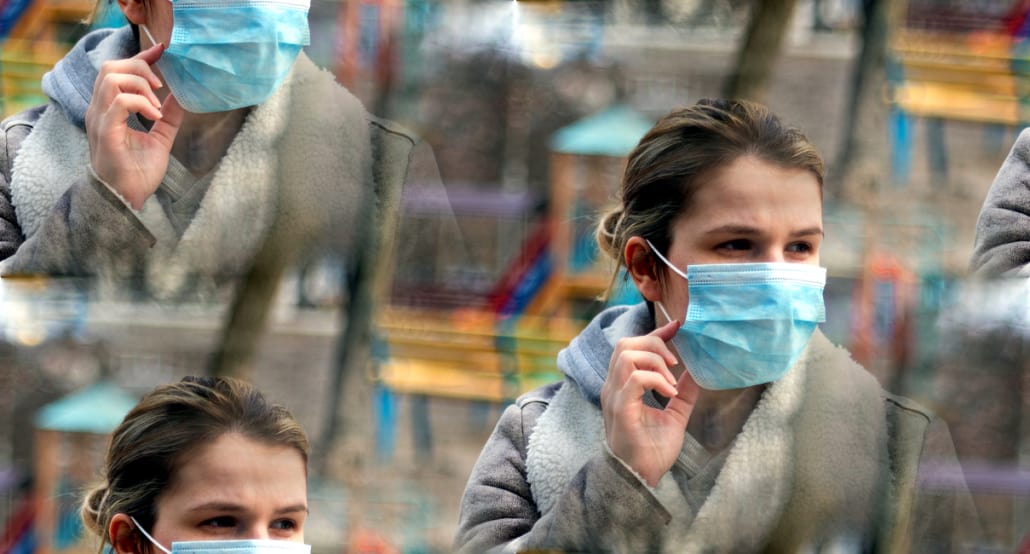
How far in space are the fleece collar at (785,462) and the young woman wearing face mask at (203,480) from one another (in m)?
0.27

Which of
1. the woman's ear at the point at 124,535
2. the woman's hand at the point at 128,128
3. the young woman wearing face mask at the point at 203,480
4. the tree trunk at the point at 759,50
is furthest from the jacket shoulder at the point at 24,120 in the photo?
the tree trunk at the point at 759,50

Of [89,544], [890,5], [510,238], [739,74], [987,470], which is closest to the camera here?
[89,544]

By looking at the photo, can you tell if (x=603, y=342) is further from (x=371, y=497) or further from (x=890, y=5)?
(x=890, y=5)

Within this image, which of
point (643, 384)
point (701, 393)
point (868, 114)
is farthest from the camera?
point (868, 114)

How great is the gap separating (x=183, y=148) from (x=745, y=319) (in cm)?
Answer: 68

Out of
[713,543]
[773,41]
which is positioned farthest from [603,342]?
[773,41]

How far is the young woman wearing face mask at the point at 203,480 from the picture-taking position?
73.5 inches

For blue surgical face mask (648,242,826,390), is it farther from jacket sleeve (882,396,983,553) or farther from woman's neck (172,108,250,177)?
woman's neck (172,108,250,177)

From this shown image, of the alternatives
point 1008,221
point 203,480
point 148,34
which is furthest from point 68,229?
point 1008,221

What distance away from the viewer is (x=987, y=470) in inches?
97.1

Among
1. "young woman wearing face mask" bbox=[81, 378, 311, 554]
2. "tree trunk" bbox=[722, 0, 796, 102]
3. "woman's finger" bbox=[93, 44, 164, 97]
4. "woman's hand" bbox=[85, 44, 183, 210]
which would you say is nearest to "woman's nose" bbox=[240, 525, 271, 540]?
"young woman wearing face mask" bbox=[81, 378, 311, 554]

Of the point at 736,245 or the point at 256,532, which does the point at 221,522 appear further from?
the point at 736,245

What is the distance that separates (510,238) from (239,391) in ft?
4.48

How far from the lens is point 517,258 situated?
3.27 meters
